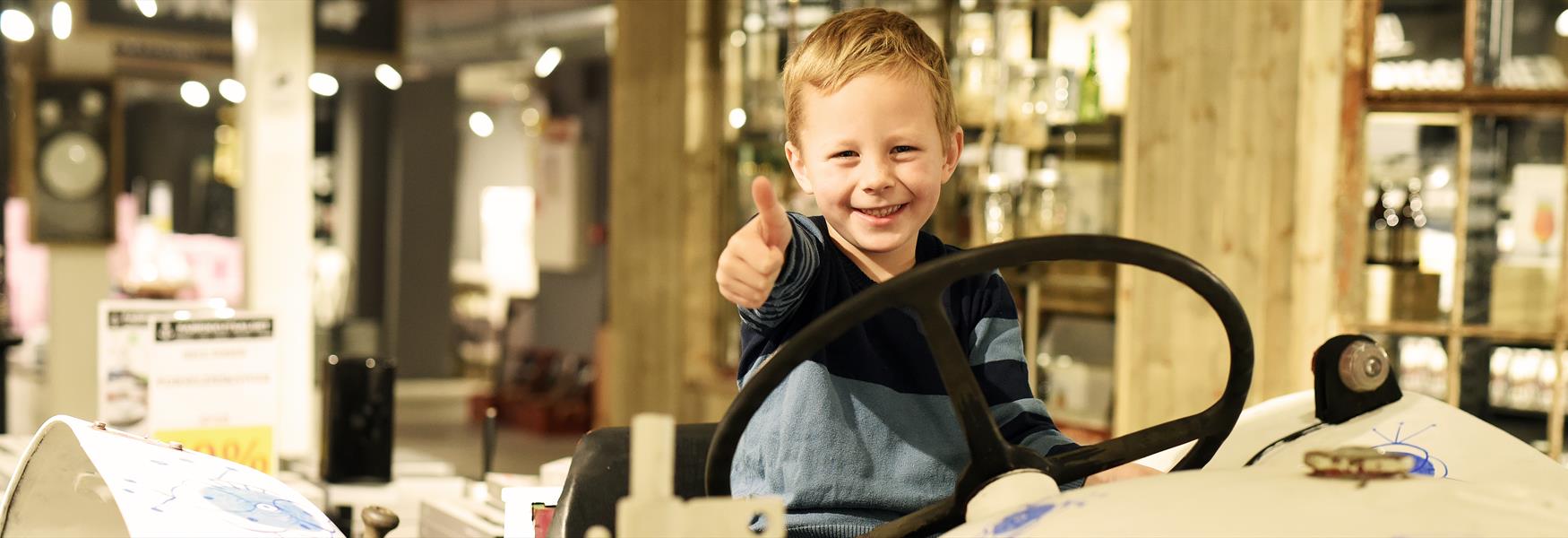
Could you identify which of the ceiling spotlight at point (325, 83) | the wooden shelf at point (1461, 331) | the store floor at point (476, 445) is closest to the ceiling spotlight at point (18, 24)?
the ceiling spotlight at point (325, 83)

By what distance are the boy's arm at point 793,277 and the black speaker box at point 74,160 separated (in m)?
6.83

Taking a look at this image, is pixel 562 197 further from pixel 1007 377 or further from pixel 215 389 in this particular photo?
pixel 1007 377

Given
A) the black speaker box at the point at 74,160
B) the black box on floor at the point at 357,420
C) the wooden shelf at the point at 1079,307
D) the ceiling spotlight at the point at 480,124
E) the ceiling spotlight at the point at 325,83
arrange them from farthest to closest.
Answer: the ceiling spotlight at the point at 480,124 < the ceiling spotlight at the point at 325,83 < the black speaker box at the point at 74,160 < the wooden shelf at the point at 1079,307 < the black box on floor at the point at 357,420

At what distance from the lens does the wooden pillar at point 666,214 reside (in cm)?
524

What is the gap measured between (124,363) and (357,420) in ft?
1.59

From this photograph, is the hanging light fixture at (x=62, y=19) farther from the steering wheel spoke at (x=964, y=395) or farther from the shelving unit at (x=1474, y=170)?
the steering wheel spoke at (x=964, y=395)

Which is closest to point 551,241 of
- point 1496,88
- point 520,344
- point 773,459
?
point 520,344

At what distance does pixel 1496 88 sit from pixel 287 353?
3.87 metres

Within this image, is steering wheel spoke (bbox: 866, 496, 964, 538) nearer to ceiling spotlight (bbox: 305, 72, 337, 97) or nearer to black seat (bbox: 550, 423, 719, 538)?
black seat (bbox: 550, 423, 719, 538)

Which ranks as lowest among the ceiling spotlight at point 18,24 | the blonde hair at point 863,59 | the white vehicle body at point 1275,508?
the white vehicle body at point 1275,508

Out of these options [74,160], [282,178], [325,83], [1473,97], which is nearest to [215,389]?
[282,178]

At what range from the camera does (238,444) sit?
2.63m

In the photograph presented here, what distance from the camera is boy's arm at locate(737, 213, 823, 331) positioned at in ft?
3.94

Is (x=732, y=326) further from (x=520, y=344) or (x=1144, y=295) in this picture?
(x=520, y=344)
